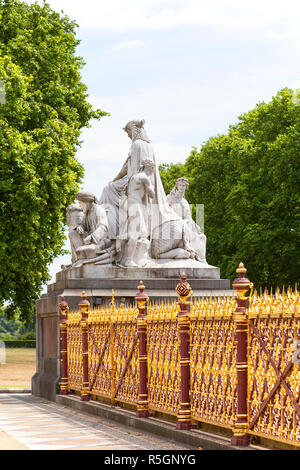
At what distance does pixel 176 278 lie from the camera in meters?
17.2

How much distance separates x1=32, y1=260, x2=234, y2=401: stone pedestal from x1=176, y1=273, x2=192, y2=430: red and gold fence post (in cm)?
608

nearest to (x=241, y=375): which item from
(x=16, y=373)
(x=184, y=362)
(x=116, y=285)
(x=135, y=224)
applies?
(x=184, y=362)

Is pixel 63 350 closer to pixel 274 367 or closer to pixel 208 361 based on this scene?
pixel 208 361

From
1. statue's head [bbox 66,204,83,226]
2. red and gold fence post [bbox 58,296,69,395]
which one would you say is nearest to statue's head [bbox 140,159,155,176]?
statue's head [bbox 66,204,83,226]

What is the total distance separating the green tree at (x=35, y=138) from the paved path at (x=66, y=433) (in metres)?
13.0

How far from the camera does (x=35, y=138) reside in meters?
29.6

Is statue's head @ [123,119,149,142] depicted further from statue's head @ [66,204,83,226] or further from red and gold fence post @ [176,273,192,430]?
red and gold fence post @ [176,273,192,430]

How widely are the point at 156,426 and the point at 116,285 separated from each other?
246 inches

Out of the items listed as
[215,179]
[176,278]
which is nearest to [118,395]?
[176,278]

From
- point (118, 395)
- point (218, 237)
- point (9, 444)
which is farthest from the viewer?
point (218, 237)

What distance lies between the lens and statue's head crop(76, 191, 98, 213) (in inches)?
709

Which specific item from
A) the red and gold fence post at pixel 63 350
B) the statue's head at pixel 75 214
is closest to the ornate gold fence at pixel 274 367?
the red and gold fence post at pixel 63 350

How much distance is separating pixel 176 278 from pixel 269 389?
906cm
